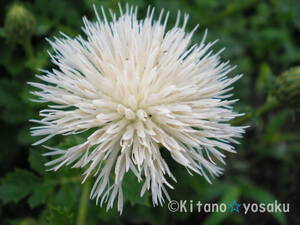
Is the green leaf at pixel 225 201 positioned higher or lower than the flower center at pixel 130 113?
lower

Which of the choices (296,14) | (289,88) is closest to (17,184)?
(289,88)

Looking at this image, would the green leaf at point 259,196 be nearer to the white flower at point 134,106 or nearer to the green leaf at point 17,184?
the white flower at point 134,106

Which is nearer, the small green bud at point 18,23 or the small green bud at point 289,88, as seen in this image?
the small green bud at point 289,88

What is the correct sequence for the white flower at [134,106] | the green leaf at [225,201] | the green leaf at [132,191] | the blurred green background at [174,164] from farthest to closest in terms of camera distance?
the green leaf at [225,201]
the blurred green background at [174,164]
the green leaf at [132,191]
the white flower at [134,106]

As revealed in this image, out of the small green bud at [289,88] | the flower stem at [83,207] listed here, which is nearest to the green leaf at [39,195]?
the flower stem at [83,207]

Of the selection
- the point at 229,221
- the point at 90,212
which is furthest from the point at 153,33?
the point at 229,221

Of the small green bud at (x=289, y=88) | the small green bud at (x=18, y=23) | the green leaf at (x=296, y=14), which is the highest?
the green leaf at (x=296, y=14)

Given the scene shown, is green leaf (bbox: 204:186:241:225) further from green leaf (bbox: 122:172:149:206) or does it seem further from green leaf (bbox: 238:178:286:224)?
green leaf (bbox: 122:172:149:206)
